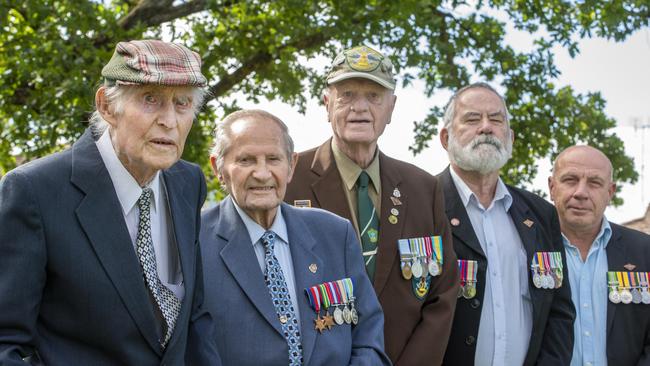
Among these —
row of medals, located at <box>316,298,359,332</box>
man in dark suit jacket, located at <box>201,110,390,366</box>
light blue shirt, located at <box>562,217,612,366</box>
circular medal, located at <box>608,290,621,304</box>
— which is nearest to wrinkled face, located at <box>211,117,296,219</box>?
man in dark suit jacket, located at <box>201,110,390,366</box>

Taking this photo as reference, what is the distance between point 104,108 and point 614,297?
135 inches

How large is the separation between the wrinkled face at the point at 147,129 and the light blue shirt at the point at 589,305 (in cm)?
312

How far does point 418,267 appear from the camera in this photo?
4523 millimetres

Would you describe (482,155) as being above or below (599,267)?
above

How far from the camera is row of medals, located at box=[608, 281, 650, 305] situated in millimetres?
5246

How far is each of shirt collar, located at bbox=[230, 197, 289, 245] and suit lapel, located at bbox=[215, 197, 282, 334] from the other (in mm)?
18

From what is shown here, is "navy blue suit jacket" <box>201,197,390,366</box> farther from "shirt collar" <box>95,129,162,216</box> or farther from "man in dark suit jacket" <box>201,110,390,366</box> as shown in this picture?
"shirt collar" <box>95,129,162,216</box>

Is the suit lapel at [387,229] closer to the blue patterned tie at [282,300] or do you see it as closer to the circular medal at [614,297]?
the blue patterned tie at [282,300]

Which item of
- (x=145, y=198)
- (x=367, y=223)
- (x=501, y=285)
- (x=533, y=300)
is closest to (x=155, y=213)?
(x=145, y=198)

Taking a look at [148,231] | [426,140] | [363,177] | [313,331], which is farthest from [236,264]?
[426,140]

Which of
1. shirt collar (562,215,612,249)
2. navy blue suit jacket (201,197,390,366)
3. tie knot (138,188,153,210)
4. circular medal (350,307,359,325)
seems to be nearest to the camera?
tie knot (138,188,153,210)

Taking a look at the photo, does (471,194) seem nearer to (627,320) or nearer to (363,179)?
(363,179)

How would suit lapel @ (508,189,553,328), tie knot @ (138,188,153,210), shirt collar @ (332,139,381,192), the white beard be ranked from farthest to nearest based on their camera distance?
the white beard
suit lapel @ (508,189,553,328)
shirt collar @ (332,139,381,192)
tie knot @ (138,188,153,210)

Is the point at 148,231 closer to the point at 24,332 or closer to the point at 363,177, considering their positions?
the point at 24,332
